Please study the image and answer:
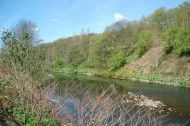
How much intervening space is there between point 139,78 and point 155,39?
25644mm

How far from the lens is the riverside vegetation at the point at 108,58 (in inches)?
662

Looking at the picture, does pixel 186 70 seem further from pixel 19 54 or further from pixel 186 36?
pixel 19 54

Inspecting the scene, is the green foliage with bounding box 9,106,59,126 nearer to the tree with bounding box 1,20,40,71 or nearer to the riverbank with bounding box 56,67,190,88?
the tree with bounding box 1,20,40,71

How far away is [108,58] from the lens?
316 ft

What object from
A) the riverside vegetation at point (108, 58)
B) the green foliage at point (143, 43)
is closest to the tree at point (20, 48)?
the riverside vegetation at point (108, 58)

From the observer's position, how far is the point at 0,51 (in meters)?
35.5

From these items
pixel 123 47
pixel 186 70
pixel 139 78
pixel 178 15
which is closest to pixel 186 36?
pixel 186 70

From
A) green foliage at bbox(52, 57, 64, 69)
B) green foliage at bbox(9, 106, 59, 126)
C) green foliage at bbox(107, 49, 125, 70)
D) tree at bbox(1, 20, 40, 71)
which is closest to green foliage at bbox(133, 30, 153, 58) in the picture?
green foliage at bbox(107, 49, 125, 70)

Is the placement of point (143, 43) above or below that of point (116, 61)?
above

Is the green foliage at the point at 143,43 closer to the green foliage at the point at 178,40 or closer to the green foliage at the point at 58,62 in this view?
the green foliage at the point at 178,40

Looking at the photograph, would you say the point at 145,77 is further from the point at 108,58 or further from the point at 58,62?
the point at 58,62

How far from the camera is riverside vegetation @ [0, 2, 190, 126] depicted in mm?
16812

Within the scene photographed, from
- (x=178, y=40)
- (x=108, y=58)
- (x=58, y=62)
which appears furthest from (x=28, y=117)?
(x=58, y=62)

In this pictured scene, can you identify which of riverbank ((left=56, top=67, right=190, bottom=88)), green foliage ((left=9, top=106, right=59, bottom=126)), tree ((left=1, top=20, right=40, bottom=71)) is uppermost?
tree ((left=1, top=20, right=40, bottom=71))
